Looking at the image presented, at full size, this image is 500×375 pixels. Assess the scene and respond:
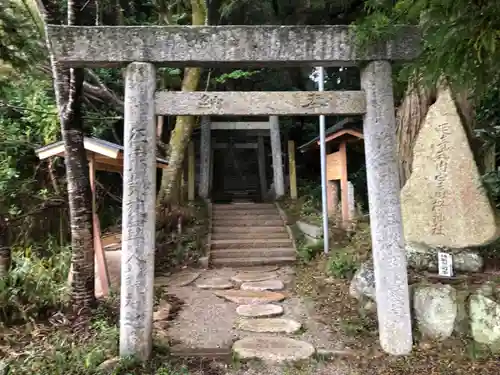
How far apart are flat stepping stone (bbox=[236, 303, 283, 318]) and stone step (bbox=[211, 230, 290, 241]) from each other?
3.88 meters

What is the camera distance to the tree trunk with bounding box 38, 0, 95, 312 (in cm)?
457

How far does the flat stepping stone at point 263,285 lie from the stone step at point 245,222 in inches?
135

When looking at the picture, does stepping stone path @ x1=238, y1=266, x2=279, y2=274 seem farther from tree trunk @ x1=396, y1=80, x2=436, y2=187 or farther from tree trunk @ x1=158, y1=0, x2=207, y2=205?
tree trunk @ x1=396, y1=80, x2=436, y2=187

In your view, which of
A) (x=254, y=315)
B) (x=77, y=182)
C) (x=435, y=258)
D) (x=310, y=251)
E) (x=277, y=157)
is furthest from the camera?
(x=277, y=157)

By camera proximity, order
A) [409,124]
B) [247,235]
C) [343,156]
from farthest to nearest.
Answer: [247,235]
[343,156]
[409,124]

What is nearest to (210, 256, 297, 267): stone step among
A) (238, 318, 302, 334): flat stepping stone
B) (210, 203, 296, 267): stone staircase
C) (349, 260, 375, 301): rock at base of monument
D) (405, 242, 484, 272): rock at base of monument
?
(210, 203, 296, 267): stone staircase

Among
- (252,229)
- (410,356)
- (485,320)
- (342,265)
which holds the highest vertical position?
(252,229)

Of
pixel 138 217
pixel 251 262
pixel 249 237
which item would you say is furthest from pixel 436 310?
pixel 249 237

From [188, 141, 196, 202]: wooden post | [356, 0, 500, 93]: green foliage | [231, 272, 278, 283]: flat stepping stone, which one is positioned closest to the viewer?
[356, 0, 500, 93]: green foliage

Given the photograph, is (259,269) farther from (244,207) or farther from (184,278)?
(244,207)

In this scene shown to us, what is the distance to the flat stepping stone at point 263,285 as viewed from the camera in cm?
692

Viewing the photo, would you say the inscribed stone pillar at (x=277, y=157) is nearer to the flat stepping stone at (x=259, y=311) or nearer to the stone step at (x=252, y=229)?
the stone step at (x=252, y=229)

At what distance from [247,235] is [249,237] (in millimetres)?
146

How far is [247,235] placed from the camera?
10.0 meters
